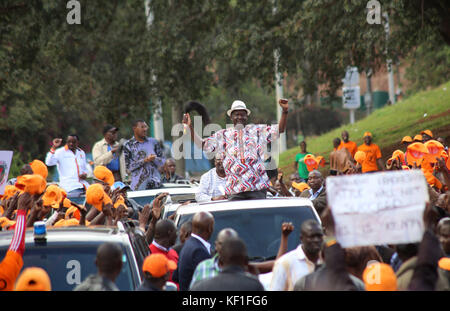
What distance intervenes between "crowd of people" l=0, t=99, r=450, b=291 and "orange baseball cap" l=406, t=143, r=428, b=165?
12 mm

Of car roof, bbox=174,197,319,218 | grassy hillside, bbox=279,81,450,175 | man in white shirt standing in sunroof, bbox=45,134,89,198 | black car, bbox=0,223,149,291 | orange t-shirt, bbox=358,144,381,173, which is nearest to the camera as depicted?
black car, bbox=0,223,149,291

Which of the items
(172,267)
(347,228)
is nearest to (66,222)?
(172,267)

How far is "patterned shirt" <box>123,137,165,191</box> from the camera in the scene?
11.7 meters

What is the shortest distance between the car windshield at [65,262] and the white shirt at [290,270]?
3.52 ft

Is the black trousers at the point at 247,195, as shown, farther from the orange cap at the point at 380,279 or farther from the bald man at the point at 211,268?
the orange cap at the point at 380,279

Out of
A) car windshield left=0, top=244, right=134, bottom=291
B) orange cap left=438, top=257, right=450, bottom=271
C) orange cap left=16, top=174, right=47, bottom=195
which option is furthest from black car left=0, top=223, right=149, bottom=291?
orange cap left=438, top=257, right=450, bottom=271

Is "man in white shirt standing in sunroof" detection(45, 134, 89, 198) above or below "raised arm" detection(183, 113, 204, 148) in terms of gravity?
below

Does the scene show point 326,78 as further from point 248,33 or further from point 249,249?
point 249,249

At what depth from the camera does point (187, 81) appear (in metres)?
22.6

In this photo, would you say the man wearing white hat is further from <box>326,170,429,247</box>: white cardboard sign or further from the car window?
<box>326,170,429,247</box>: white cardboard sign

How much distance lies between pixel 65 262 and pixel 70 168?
6.48 meters

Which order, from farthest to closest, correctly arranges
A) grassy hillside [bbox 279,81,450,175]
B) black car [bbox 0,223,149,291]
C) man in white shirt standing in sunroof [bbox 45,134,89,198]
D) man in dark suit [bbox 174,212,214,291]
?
grassy hillside [bbox 279,81,450,175], man in white shirt standing in sunroof [bbox 45,134,89,198], man in dark suit [bbox 174,212,214,291], black car [bbox 0,223,149,291]

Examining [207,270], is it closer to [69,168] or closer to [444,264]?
[444,264]

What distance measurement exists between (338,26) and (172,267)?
1178 centimetres
